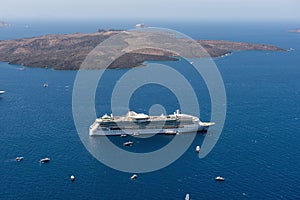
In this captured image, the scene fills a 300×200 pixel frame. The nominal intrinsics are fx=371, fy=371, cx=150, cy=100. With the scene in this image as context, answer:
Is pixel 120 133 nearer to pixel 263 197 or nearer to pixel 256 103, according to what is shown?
pixel 263 197

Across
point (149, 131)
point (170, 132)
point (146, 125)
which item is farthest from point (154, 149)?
point (146, 125)

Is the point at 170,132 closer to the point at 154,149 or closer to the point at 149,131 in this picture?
the point at 149,131

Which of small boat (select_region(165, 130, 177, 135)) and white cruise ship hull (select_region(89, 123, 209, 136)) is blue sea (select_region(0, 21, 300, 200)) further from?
white cruise ship hull (select_region(89, 123, 209, 136))

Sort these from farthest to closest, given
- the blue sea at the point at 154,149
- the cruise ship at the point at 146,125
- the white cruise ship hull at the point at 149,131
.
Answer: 1. the cruise ship at the point at 146,125
2. the white cruise ship hull at the point at 149,131
3. the blue sea at the point at 154,149

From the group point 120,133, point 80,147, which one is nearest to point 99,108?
point 120,133

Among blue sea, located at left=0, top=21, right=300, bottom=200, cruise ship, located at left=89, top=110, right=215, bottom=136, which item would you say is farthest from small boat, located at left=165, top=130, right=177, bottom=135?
blue sea, located at left=0, top=21, right=300, bottom=200

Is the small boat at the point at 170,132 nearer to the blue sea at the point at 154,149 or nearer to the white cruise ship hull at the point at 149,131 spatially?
the white cruise ship hull at the point at 149,131

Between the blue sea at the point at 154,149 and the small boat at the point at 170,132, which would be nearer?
the blue sea at the point at 154,149

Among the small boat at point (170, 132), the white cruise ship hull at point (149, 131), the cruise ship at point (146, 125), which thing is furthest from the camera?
the small boat at point (170, 132)

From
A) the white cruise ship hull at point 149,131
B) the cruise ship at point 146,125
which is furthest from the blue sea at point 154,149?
the cruise ship at point 146,125
